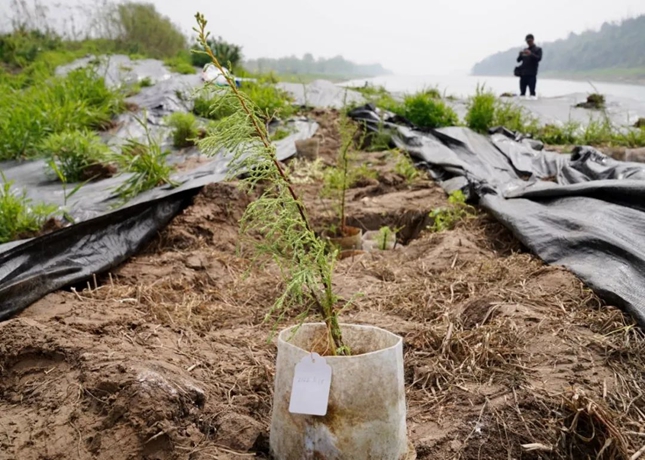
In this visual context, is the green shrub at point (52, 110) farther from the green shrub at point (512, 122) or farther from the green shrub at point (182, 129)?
the green shrub at point (512, 122)

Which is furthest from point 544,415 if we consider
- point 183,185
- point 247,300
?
point 183,185

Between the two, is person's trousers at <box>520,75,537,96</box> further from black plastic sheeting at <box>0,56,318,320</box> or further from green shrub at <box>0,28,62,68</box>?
green shrub at <box>0,28,62,68</box>

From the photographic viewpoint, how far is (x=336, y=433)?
4.38 feet

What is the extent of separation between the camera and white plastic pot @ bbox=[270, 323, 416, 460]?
1326 mm

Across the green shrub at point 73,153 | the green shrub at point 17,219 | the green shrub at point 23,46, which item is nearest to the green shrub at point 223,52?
the green shrub at point 23,46

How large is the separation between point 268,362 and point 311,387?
0.72m

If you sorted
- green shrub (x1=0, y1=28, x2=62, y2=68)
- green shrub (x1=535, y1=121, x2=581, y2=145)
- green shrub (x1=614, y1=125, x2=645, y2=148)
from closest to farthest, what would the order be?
green shrub (x1=614, y1=125, x2=645, y2=148), green shrub (x1=535, y1=121, x2=581, y2=145), green shrub (x1=0, y1=28, x2=62, y2=68)

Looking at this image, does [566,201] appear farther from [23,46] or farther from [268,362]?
[23,46]

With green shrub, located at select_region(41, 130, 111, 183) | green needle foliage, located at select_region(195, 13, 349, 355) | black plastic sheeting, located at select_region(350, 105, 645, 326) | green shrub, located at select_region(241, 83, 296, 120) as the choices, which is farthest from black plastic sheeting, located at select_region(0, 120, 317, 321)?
green shrub, located at select_region(241, 83, 296, 120)

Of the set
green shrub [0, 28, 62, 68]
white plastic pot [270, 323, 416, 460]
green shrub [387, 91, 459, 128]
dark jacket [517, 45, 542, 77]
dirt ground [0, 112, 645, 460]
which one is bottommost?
dirt ground [0, 112, 645, 460]

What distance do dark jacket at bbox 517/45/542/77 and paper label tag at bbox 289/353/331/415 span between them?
1056 cm

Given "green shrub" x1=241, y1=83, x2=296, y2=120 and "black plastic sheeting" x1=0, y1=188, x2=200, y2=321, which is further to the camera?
"green shrub" x1=241, y1=83, x2=296, y2=120

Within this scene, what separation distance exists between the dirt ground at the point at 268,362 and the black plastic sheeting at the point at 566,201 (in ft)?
0.49

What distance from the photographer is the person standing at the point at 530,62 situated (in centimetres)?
1042
